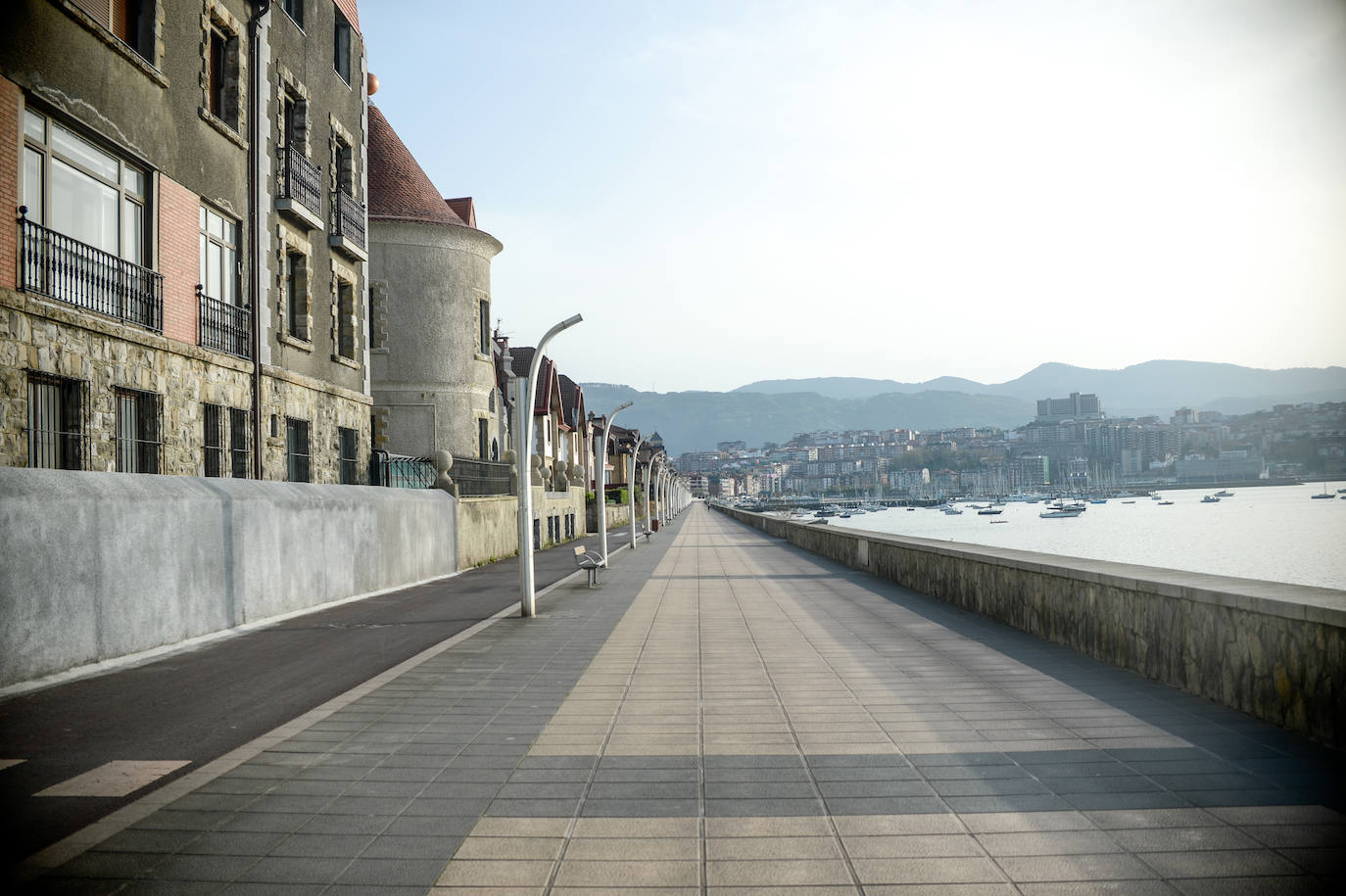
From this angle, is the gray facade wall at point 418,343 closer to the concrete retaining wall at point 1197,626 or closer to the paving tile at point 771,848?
the concrete retaining wall at point 1197,626

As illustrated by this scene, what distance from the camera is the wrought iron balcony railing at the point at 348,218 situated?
2216 centimetres

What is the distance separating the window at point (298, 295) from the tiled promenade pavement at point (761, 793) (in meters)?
13.3

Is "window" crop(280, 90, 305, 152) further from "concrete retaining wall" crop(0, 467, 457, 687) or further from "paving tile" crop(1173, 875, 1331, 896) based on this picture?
"paving tile" crop(1173, 875, 1331, 896)

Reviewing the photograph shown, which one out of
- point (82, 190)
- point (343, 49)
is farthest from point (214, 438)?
point (343, 49)

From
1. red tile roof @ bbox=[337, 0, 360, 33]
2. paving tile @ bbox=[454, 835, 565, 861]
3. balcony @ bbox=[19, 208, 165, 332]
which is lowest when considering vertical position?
paving tile @ bbox=[454, 835, 565, 861]

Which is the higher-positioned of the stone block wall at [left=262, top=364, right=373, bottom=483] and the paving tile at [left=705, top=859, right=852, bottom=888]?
the stone block wall at [left=262, top=364, right=373, bottom=483]

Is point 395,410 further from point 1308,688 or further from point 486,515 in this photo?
point 1308,688

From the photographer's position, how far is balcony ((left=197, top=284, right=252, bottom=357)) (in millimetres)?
Result: 16203

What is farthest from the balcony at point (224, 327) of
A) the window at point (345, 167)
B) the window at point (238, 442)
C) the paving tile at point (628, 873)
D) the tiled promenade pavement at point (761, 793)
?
the paving tile at point (628, 873)

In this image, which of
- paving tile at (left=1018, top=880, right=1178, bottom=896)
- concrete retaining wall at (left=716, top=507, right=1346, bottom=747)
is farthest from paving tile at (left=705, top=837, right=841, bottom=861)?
concrete retaining wall at (left=716, top=507, right=1346, bottom=747)

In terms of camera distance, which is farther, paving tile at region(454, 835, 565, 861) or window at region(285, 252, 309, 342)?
window at region(285, 252, 309, 342)

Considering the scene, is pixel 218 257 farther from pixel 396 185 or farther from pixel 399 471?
pixel 396 185

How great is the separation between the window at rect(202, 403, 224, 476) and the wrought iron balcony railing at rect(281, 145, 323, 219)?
5080mm

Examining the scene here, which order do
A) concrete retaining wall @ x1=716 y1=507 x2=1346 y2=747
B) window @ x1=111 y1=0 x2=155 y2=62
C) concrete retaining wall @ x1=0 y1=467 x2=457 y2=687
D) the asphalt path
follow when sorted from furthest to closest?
window @ x1=111 y1=0 x2=155 y2=62, concrete retaining wall @ x1=0 y1=467 x2=457 y2=687, concrete retaining wall @ x1=716 y1=507 x2=1346 y2=747, the asphalt path
